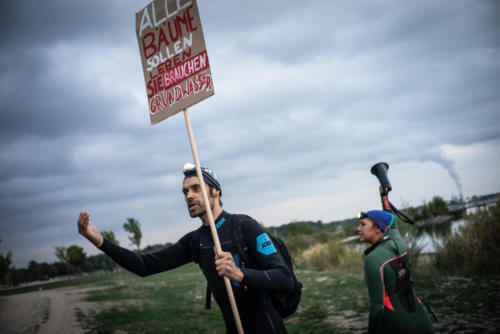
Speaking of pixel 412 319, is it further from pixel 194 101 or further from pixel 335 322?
pixel 335 322

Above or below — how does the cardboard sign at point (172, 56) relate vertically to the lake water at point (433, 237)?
above

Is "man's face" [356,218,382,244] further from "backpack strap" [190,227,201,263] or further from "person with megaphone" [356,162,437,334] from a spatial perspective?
"backpack strap" [190,227,201,263]

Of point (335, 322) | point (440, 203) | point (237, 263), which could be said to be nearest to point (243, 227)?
point (237, 263)

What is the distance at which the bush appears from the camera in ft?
34.1

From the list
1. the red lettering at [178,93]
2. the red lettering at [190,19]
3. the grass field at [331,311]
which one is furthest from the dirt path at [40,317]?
the red lettering at [190,19]

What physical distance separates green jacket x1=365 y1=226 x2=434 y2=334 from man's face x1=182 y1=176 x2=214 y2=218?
1.66 metres

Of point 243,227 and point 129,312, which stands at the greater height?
point 243,227

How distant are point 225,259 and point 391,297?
187 centimetres

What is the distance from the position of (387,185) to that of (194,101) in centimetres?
267

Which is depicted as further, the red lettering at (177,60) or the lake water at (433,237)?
the lake water at (433,237)

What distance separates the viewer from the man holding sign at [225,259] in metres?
2.25

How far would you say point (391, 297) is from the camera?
10.5 feet

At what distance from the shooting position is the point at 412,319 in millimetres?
3131

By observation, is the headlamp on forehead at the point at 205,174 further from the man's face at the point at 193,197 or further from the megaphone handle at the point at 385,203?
the megaphone handle at the point at 385,203
